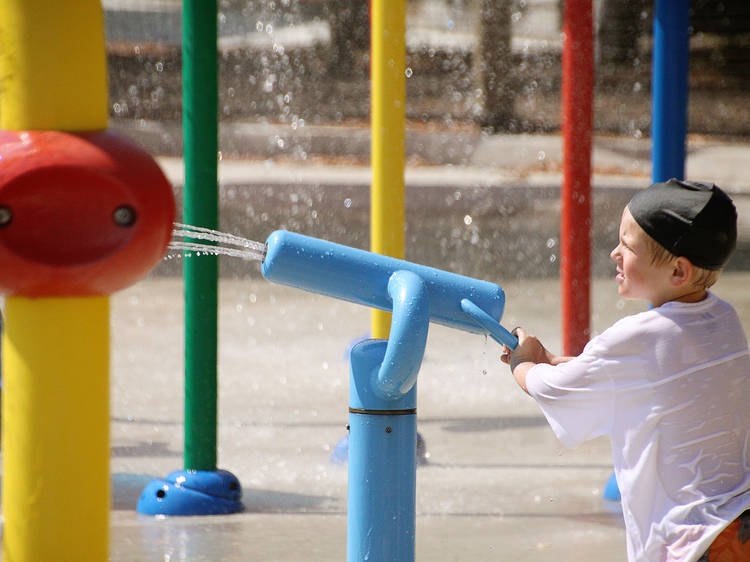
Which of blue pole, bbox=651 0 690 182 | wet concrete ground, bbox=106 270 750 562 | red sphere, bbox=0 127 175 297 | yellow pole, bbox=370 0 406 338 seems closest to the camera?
red sphere, bbox=0 127 175 297

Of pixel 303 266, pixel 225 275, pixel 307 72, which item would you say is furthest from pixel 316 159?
pixel 303 266

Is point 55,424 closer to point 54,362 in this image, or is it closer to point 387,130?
point 54,362

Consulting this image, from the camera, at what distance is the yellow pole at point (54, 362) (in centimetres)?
161

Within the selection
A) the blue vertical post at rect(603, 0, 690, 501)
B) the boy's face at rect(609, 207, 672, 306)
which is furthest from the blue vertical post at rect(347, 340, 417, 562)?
the blue vertical post at rect(603, 0, 690, 501)

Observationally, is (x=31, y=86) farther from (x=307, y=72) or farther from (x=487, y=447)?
(x=307, y=72)

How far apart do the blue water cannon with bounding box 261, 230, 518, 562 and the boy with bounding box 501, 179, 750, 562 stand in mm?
168

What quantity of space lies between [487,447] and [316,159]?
7994 millimetres

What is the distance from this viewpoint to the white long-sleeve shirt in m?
1.71

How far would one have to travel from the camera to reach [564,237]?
3.55 meters

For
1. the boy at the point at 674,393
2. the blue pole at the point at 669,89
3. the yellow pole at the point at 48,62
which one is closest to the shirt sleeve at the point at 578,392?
the boy at the point at 674,393

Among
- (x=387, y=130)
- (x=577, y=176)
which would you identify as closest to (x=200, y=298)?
(x=387, y=130)

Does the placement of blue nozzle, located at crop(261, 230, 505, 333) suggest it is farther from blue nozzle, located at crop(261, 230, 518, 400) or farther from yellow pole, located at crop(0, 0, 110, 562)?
yellow pole, located at crop(0, 0, 110, 562)

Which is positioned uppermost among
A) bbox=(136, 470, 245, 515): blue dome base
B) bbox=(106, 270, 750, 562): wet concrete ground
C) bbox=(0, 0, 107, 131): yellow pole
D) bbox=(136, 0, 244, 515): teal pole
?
bbox=(0, 0, 107, 131): yellow pole

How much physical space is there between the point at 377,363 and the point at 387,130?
1641mm
